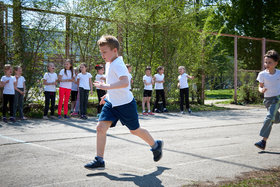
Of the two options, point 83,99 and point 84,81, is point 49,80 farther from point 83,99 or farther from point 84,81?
point 83,99

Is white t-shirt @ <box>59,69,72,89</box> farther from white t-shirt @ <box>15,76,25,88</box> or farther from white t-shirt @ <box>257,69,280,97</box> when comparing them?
white t-shirt @ <box>257,69,280,97</box>

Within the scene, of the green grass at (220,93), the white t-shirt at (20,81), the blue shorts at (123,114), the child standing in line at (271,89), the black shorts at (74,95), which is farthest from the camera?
the green grass at (220,93)

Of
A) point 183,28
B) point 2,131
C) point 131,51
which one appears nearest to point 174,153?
point 2,131

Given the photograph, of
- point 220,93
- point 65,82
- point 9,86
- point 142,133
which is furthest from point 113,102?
point 220,93

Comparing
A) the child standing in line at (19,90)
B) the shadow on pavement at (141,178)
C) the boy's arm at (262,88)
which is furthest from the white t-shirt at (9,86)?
the boy's arm at (262,88)

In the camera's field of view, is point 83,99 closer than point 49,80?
No

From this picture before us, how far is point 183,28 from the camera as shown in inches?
566

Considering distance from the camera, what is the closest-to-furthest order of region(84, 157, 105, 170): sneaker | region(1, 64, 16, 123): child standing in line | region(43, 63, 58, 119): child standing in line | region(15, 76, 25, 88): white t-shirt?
1. region(84, 157, 105, 170): sneaker
2. region(1, 64, 16, 123): child standing in line
3. region(15, 76, 25, 88): white t-shirt
4. region(43, 63, 58, 119): child standing in line

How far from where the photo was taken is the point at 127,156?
5.27 m

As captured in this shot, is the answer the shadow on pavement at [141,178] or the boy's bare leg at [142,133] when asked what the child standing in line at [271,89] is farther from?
the shadow on pavement at [141,178]

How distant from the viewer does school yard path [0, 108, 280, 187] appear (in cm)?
410

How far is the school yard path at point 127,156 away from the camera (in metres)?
4.10

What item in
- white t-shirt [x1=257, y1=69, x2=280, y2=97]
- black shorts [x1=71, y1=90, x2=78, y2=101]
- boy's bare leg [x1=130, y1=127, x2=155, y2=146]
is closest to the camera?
boy's bare leg [x1=130, y1=127, x2=155, y2=146]

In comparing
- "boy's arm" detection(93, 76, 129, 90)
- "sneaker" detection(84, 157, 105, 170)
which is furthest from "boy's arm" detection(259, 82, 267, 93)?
"sneaker" detection(84, 157, 105, 170)
